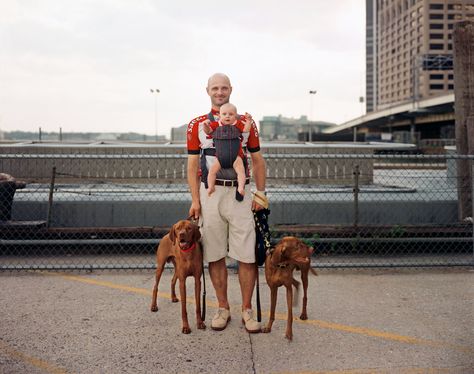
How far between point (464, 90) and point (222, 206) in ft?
15.4

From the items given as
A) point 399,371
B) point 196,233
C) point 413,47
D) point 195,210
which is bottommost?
point 399,371

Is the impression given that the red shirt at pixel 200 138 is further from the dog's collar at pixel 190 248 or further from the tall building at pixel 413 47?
the tall building at pixel 413 47

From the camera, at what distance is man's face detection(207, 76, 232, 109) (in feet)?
13.2

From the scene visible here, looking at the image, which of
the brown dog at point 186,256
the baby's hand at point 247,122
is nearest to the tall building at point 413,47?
the baby's hand at point 247,122

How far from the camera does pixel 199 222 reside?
4164 mm

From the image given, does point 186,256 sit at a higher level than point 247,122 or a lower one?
lower

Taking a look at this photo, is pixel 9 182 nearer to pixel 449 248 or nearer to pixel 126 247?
pixel 126 247

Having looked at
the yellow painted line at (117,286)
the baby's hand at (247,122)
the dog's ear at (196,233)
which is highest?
the baby's hand at (247,122)

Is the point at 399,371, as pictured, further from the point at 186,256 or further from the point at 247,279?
the point at 186,256

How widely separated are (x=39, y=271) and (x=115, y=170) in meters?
3.61

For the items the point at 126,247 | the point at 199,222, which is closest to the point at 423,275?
the point at 199,222

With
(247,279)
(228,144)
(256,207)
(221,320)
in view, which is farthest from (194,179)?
(221,320)

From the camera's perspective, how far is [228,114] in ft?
12.4

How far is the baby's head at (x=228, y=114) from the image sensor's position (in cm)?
377
